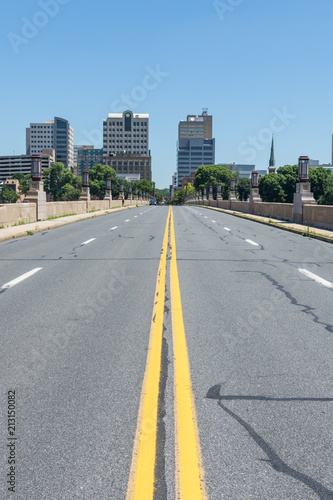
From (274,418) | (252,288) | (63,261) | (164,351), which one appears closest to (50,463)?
(274,418)

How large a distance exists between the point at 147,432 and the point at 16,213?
2459 centimetres

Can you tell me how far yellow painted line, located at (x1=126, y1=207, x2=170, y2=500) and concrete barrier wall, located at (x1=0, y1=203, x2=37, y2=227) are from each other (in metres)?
20.1

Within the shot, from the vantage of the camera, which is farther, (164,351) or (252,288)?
(252,288)

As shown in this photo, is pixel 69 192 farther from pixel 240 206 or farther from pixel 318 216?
pixel 318 216

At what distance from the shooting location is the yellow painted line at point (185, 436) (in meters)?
3.02

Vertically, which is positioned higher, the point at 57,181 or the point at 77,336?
the point at 57,181

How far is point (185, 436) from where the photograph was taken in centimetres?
366

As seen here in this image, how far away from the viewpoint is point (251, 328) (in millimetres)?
6695

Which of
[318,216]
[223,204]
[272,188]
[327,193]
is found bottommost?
[318,216]

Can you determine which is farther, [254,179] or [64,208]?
[254,179]

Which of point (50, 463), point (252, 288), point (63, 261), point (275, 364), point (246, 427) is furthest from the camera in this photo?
point (63, 261)

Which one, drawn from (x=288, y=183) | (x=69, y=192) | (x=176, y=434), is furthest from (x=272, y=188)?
(x=176, y=434)

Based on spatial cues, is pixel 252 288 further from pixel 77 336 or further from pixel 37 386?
pixel 37 386

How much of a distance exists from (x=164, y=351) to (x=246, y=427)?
1.98 metres
